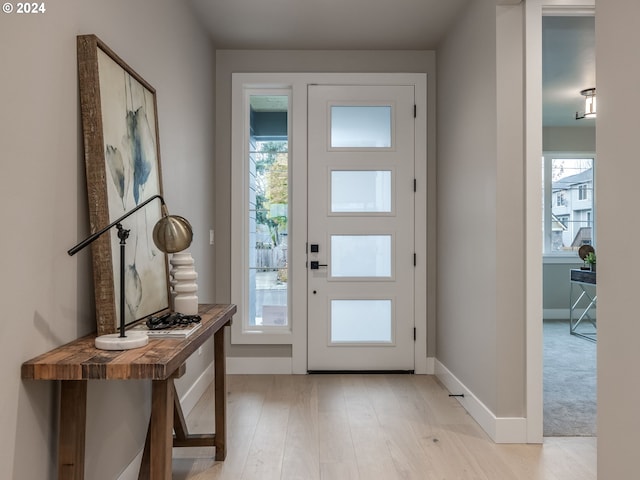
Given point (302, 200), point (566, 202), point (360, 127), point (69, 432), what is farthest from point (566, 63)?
point (69, 432)

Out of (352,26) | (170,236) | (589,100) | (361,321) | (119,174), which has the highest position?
(352,26)

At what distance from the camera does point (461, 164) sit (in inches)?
128

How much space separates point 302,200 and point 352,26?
4.54 ft

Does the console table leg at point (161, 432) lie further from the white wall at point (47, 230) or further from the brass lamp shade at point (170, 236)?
the brass lamp shade at point (170, 236)

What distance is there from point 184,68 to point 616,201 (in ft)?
8.42

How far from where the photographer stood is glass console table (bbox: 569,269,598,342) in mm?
5453

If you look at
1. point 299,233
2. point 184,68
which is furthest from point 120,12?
point 299,233

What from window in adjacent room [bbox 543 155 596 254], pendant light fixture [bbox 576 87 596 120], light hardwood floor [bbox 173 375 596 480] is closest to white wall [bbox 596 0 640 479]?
light hardwood floor [bbox 173 375 596 480]

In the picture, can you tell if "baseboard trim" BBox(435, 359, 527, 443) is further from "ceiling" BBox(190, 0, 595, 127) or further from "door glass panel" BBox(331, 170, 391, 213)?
"ceiling" BBox(190, 0, 595, 127)

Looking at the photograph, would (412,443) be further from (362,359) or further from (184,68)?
(184,68)

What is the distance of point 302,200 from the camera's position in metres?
3.88

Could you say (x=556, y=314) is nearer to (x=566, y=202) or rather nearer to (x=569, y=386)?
(x=566, y=202)
